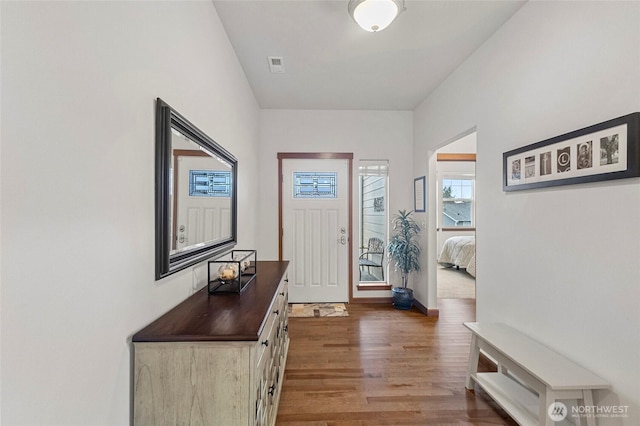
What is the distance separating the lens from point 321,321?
342 centimetres

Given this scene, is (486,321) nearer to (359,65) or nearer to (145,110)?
(359,65)

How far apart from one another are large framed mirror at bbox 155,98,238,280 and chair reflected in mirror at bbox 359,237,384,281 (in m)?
2.41

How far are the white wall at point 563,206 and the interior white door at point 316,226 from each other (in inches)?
75.9

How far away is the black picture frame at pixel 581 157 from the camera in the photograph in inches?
52.3

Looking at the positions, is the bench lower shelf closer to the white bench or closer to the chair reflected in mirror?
the white bench

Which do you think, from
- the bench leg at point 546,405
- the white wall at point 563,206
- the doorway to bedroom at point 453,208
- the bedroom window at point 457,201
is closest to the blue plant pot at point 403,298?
the white wall at point 563,206

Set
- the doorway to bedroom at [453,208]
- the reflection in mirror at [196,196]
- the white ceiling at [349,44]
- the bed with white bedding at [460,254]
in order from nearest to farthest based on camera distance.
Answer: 1. the reflection in mirror at [196,196]
2. the white ceiling at [349,44]
3. the bed with white bedding at [460,254]
4. the doorway to bedroom at [453,208]

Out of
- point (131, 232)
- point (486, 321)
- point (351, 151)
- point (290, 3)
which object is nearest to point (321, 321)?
point (486, 321)

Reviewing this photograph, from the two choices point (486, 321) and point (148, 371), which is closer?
point (148, 371)

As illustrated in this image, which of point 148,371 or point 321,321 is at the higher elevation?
point 148,371

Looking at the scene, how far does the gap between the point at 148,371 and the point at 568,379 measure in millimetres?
2000

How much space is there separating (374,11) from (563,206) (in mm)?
1686

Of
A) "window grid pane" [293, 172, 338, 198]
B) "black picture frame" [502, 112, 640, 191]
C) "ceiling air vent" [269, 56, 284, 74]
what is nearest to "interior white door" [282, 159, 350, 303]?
"window grid pane" [293, 172, 338, 198]

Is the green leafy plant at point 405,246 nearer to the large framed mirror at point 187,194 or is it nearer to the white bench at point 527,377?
the white bench at point 527,377
